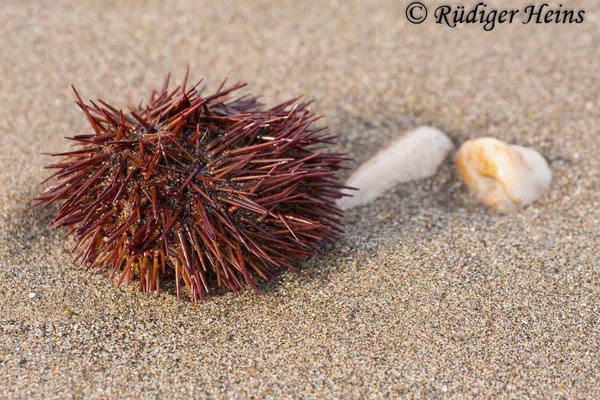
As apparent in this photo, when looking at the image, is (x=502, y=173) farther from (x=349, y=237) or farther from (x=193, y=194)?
(x=193, y=194)

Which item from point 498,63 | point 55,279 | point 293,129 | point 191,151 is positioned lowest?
point 55,279

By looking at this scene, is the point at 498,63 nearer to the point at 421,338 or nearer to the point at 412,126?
the point at 412,126

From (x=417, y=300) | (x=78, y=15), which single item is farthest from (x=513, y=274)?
(x=78, y=15)

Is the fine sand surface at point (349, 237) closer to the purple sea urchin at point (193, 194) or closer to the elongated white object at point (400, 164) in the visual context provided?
the elongated white object at point (400, 164)

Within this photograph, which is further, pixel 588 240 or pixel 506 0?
pixel 506 0

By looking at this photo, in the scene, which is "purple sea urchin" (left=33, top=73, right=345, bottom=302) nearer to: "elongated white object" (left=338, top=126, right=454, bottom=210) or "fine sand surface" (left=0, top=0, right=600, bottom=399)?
"fine sand surface" (left=0, top=0, right=600, bottom=399)

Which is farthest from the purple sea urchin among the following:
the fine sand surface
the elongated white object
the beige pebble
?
the beige pebble
